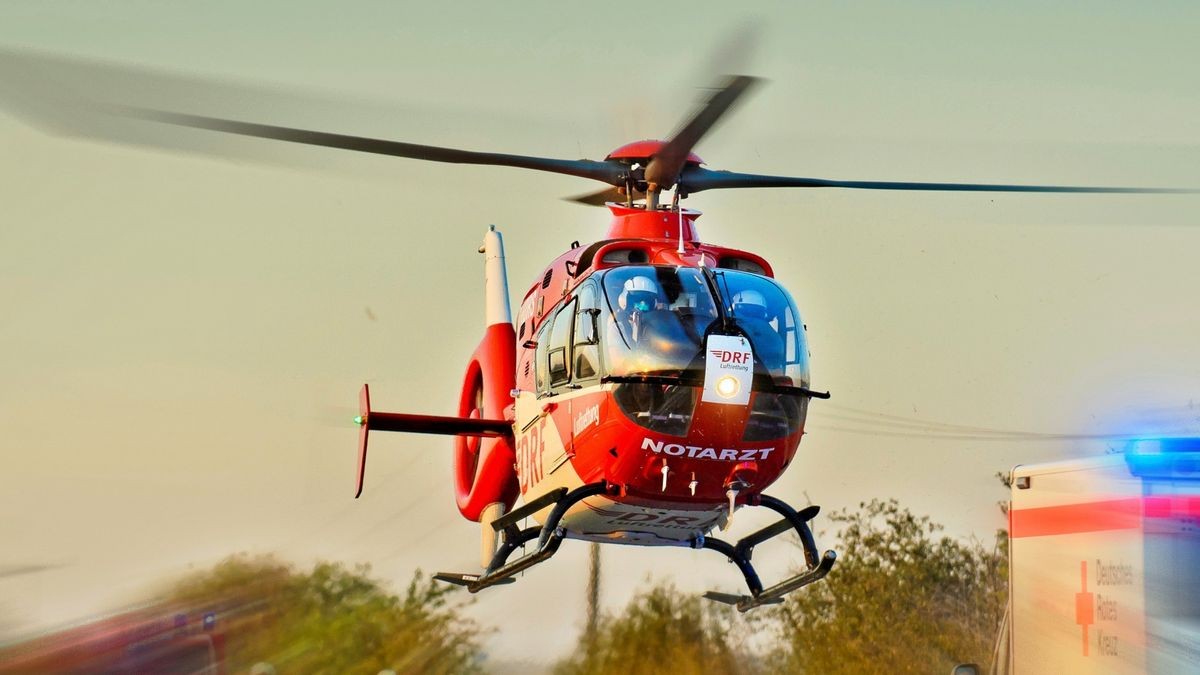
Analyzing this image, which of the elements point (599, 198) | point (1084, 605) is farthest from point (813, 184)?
point (1084, 605)

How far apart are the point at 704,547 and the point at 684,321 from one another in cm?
283

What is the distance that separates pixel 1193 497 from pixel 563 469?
6.71 meters

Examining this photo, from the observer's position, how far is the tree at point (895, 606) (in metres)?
22.9

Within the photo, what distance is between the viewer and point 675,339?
39.3ft

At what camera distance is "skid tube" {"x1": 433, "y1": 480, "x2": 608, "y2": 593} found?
1289 cm

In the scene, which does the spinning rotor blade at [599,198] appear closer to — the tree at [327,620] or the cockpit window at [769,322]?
the cockpit window at [769,322]

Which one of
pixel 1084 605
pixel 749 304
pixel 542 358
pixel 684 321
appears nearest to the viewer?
pixel 1084 605

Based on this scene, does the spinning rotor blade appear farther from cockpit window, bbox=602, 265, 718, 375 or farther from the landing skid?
the landing skid

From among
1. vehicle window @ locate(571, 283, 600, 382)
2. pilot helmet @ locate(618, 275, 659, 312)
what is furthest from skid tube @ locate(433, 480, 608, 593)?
pilot helmet @ locate(618, 275, 659, 312)

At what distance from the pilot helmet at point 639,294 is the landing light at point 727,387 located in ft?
2.57

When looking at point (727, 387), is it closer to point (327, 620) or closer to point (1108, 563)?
point (1108, 563)

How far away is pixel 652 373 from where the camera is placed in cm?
1195

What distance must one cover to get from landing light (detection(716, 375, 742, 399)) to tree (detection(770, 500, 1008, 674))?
10.9m

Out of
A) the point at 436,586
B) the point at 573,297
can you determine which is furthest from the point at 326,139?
the point at 436,586
